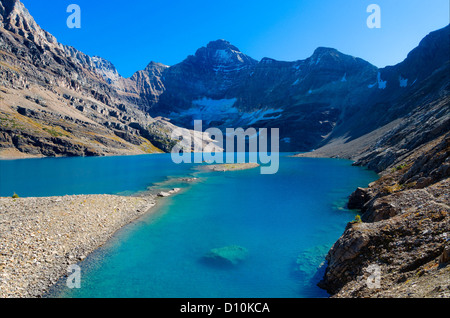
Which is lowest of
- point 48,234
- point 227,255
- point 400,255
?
point 227,255

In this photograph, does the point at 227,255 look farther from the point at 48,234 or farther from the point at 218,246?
the point at 48,234

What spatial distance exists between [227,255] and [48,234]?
16.9 metres

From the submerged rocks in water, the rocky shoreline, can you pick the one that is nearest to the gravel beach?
the submerged rocks in water

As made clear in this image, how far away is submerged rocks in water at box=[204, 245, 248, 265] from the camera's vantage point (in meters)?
21.9

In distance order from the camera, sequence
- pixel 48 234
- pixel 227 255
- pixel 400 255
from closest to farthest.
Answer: pixel 400 255, pixel 48 234, pixel 227 255

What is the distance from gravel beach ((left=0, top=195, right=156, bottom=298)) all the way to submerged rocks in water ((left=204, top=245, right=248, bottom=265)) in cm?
1132

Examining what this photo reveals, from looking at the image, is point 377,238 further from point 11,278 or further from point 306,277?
point 11,278

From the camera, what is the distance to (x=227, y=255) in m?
23.1

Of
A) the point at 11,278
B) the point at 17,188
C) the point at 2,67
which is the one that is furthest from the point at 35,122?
the point at 11,278

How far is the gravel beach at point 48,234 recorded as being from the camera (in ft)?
55.3

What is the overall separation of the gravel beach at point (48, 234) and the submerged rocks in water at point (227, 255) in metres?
11.3

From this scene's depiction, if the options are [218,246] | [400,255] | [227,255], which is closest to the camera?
[400,255]

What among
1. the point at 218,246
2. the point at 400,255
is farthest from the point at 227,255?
the point at 400,255

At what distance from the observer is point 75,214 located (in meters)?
28.6
